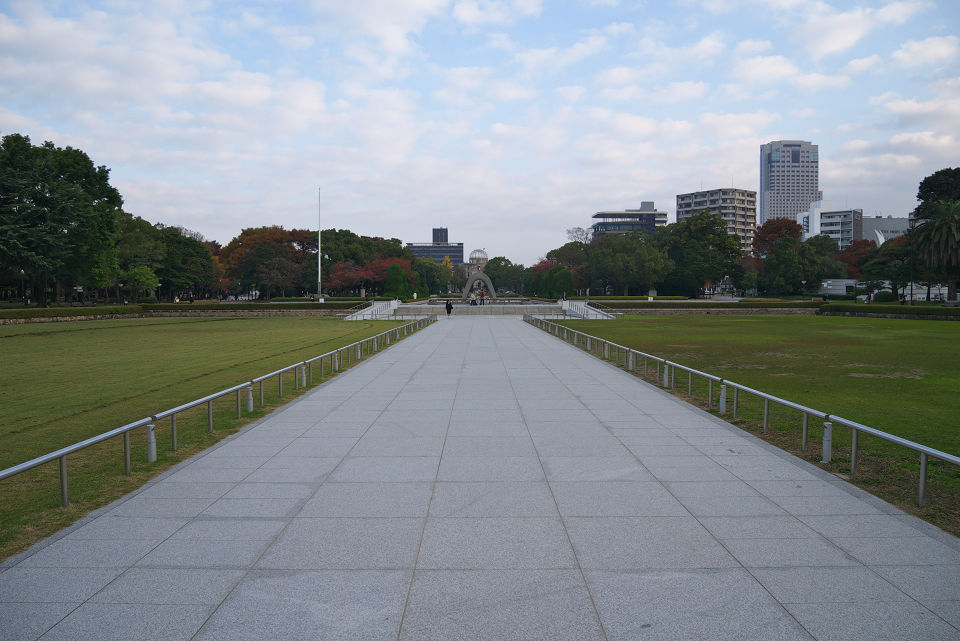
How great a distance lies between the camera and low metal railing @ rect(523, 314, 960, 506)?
532 cm

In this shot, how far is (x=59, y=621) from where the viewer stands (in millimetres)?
3412

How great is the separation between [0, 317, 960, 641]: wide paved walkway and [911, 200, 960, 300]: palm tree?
165 ft

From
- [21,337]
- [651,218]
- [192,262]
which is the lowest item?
[21,337]

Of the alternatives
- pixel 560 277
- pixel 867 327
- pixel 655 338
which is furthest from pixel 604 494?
pixel 560 277

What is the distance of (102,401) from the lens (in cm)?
1145

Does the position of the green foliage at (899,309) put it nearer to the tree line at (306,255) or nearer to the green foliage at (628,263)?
the tree line at (306,255)

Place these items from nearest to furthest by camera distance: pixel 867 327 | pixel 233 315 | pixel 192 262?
pixel 867 327 < pixel 233 315 < pixel 192 262

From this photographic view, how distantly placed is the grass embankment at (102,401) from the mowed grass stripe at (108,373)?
0.03 metres

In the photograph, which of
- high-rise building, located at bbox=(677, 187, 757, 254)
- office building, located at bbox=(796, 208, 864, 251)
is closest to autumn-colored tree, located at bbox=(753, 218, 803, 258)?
high-rise building, located at bbox=(677, 187, 757, 254)

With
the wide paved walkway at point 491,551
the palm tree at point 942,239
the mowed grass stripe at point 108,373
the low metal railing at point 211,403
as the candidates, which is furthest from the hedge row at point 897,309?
the wide paved walkway at point 491,551

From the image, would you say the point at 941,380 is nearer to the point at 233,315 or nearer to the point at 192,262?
the point at 233,315

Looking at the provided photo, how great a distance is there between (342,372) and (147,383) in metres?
4.35

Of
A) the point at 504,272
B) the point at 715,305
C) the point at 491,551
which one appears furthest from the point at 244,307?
the point at 504,272

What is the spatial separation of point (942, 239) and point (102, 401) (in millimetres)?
55219
